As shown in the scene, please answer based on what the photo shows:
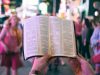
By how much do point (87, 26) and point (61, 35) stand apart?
7.24m

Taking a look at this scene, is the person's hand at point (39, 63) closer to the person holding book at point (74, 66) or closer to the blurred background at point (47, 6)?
the person holding book at point (74, 66)

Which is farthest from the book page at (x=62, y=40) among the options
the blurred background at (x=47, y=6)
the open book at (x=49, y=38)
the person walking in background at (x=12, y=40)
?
the blurred background at (x=47, y=6)

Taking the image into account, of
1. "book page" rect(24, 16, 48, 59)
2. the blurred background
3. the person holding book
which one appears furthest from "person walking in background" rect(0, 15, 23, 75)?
the blurred background

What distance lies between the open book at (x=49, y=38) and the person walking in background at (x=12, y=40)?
131 inches

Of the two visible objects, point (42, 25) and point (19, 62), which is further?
point (19, 62)

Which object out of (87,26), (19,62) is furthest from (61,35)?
(87,26)

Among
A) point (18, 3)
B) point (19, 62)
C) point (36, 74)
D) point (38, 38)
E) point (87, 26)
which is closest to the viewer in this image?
point (36, 74)

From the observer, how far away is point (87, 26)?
8.81 m

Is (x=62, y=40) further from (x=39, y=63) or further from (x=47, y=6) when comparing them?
(x=47, y=6)

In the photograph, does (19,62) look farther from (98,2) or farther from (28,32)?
(98,2)

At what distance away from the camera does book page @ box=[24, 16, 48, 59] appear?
5.29 feet

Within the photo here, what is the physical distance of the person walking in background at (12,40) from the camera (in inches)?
197

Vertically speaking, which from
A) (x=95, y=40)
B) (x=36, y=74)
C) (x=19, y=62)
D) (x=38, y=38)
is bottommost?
(x=19, y=62)

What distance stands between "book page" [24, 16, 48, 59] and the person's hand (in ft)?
0.23
